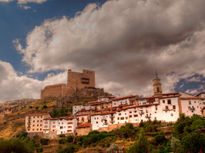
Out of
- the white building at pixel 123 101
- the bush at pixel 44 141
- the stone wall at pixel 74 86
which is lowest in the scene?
the bush at pixel 44 141

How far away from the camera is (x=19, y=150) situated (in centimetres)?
3888

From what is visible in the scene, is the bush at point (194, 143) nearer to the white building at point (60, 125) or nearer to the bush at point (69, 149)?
the bush at point (69, 149)

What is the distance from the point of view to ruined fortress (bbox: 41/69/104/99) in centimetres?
10119

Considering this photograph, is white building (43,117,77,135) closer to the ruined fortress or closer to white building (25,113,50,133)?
white building (25,113,50,133)

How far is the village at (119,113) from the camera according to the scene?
53438 mm

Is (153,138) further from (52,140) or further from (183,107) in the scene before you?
(52,140)

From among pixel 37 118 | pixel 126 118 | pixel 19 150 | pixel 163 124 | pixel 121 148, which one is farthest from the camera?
pixel 37 118

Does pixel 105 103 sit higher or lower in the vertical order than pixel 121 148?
higher

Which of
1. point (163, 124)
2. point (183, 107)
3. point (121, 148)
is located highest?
point (183, 107)

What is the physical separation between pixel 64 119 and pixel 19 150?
2642cm

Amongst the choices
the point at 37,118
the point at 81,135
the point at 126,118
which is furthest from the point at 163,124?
the point at 37,118

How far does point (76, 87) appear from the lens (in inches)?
4035

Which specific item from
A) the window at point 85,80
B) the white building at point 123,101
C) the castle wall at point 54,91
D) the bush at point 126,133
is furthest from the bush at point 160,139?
the window at point 85,80

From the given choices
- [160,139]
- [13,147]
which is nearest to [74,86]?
[13,147]
